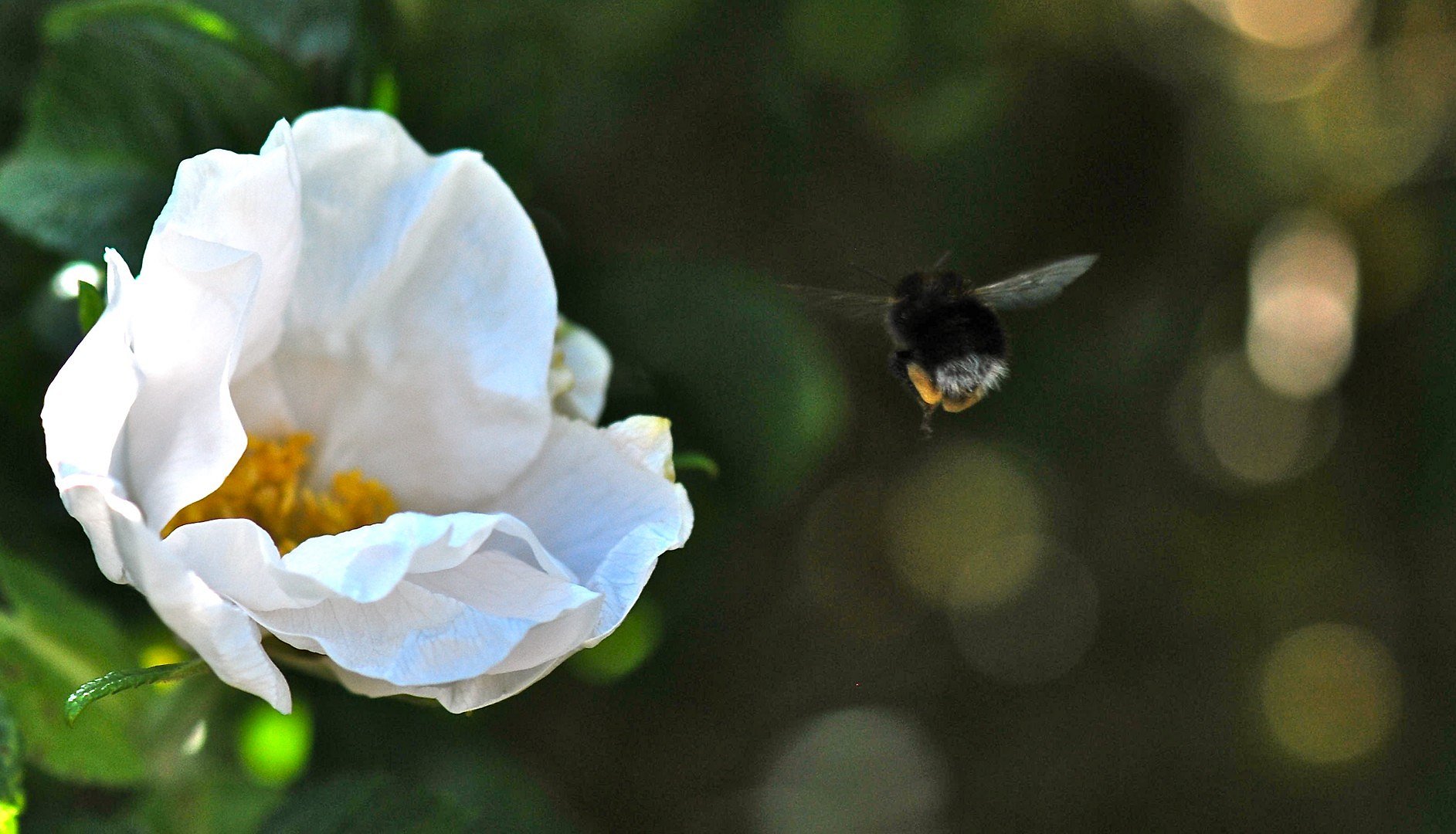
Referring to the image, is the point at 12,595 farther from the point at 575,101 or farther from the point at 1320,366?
the point at 1320,366

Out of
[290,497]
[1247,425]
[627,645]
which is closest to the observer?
[290,497]

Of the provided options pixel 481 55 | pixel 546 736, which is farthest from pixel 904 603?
pixel 481 55

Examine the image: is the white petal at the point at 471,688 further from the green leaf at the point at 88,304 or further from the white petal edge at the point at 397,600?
the green leaf at the point at 88,304

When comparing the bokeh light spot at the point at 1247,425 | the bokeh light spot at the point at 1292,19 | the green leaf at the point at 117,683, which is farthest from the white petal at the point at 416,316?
the bokeh light spot at the point at 1292,19

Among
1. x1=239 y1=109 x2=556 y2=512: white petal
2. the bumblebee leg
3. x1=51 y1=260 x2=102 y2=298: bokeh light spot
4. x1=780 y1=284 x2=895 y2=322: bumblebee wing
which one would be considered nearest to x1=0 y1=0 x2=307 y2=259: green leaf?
x1=51 y1=260 x2=102 y2=298: bokeh light spot

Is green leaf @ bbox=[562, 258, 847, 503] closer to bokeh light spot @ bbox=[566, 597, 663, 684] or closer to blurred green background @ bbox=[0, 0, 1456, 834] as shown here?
blurred green background @ bbox=[0, 0, 1456, 834]

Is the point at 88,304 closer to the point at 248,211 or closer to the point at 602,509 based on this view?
the point at 248,211

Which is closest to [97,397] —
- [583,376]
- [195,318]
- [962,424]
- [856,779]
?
[195,318]
